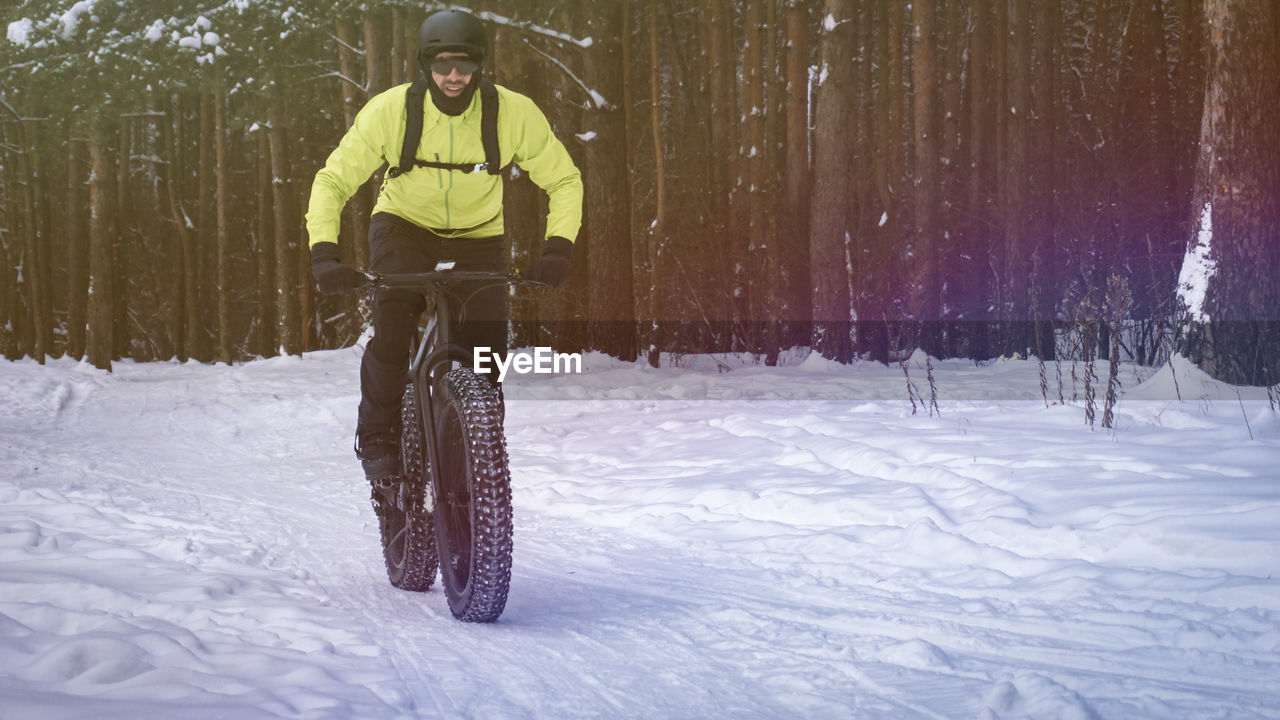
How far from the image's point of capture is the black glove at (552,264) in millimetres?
4023

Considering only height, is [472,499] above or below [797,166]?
below

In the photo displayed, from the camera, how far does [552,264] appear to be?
13.4 feet

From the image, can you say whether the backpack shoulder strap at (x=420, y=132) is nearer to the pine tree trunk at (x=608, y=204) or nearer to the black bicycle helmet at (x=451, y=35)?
the black bicycle helmet at (x=451, y=35)

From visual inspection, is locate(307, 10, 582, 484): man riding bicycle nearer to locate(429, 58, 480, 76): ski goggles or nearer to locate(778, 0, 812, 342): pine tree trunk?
locate(429, 58, 480, 76): ski goggles

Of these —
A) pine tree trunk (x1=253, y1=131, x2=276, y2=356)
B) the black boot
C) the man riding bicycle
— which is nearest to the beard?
the man riding bicycle

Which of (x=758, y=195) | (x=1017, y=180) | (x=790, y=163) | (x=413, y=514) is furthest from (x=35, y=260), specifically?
(x=413, y=514)

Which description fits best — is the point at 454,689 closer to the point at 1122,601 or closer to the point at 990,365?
the point at 1122,601

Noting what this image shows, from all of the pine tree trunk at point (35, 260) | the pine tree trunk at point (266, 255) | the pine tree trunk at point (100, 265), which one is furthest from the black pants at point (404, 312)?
the pine tree trunk at point (35, 260)

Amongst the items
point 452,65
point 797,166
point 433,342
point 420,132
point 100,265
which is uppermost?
point 797,166

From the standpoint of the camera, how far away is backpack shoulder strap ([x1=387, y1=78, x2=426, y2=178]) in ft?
13.4

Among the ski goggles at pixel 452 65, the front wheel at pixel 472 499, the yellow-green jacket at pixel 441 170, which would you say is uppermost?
the ski goggles at pixel 452 65

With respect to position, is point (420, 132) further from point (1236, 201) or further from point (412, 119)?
point (1236, 201)

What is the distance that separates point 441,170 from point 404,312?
22.6 inches

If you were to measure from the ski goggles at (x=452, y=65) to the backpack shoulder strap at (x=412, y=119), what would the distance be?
0.12 meters
